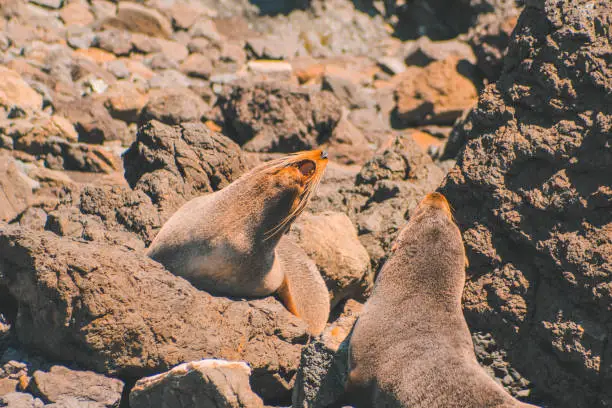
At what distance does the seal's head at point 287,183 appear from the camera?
4.98 metres

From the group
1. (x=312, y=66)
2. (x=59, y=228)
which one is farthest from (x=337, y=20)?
(x=59, y=228)

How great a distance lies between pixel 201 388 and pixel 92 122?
7585 millimetres

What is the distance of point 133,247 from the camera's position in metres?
5.49

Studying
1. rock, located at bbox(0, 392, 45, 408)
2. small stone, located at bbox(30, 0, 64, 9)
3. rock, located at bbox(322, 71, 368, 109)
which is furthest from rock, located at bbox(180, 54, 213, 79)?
rock, located at bbox(0, 392, 45, 408)

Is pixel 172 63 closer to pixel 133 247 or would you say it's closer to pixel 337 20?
pixel 337 20

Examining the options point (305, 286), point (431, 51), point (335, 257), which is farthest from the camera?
point (431, 51)

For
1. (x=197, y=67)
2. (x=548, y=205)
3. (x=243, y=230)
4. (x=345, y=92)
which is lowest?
(x=197, y=67)

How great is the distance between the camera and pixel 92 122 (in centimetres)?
1080

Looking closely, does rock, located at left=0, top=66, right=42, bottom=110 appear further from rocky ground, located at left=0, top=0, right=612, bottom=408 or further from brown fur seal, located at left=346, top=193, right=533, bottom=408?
brown fur seal, located at left=346, top=193, right=533, bottom=408

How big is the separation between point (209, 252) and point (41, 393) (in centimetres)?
151

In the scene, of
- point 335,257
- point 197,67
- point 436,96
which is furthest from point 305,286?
point 197,67

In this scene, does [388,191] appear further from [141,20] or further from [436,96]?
[141,20]

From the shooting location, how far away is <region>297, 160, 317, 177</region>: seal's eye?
500cm

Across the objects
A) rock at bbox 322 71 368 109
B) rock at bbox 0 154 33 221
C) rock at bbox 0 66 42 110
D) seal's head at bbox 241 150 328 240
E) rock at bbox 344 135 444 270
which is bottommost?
rock at bbox 322 71 368 109
